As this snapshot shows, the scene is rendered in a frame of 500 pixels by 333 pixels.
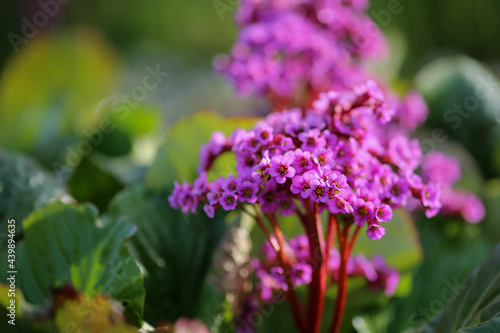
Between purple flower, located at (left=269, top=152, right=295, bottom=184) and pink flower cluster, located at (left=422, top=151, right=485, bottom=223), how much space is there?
0.48m

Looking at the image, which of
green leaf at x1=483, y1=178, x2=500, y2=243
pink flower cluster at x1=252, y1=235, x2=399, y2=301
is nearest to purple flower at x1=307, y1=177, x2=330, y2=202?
pink flower cluster at x1=252, y1=235, x2=399, y2=301

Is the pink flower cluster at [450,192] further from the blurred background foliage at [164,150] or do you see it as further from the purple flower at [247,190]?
the purple flower at [247,190]

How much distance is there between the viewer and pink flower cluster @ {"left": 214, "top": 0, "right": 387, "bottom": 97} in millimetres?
979

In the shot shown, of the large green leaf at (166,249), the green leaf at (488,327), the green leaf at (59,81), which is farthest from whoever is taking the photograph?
the green leaf at (59,81)

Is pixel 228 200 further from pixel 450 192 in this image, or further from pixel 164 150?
pixel 450 192

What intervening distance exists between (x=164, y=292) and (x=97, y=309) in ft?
0.82

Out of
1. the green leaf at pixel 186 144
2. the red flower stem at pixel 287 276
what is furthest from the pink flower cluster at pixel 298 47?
the red flower stem at pixel 287 276

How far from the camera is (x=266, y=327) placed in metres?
0.82

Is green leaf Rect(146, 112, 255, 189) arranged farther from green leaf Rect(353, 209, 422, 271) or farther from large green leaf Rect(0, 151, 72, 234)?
green leaf Rect(353, 209, 422, 271)

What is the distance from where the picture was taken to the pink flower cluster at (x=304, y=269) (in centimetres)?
67

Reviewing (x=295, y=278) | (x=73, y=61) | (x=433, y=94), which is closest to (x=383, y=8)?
(x=433, y=94)

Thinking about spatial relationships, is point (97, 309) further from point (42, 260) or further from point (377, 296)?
point (377, 296)

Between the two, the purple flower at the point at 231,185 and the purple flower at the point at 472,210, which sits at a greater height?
the purple flower at the point at 231,185

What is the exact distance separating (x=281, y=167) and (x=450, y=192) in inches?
22.0
